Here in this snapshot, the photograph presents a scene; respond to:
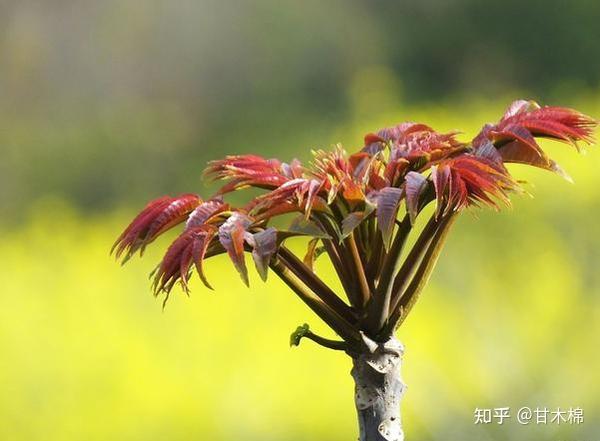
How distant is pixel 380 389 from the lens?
60 cm

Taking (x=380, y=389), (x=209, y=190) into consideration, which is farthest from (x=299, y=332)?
(x=209, y=190)

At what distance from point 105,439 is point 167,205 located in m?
0.78

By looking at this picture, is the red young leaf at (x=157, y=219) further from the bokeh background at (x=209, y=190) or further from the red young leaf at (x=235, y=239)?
the bokeh background at (x=209, y=190)

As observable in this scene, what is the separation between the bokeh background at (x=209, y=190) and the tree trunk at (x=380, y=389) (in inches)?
3.3

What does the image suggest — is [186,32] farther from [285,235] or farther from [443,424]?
[285,235]

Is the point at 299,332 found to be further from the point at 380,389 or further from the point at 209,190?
the point at 209,190

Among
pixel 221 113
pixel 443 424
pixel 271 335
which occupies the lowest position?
pixel 443 424

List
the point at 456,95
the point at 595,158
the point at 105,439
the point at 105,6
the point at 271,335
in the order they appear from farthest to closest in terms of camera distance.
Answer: the point at 105,6, the point at 456,95, the point at 595,158, the point at 271,335, the point at 105,439

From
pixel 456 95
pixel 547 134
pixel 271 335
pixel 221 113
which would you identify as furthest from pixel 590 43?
pixel 547 134

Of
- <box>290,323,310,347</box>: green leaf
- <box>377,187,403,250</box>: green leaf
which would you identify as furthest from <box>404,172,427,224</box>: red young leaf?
<box>290,323,310,347</box>: green leaf

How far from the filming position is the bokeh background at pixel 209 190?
1364 mm

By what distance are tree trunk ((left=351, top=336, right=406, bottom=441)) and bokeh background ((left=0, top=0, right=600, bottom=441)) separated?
0.08 metres

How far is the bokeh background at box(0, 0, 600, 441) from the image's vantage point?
1364mm

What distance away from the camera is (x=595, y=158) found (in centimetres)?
168
